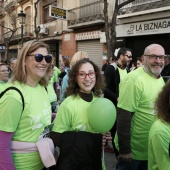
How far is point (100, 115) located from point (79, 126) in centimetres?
19

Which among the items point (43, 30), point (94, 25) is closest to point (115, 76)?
point (94, 25)

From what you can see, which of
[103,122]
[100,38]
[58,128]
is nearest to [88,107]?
[103,122]

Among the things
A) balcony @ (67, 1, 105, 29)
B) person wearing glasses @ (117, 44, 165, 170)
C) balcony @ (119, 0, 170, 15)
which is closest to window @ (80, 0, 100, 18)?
balcony @ (67, 1, 105, 29)

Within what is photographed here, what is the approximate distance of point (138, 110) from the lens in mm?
2549

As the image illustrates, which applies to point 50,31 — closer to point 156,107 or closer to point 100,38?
point 100,38

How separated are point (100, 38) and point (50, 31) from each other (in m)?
6.56

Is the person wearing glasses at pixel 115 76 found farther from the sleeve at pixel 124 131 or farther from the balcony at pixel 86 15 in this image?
the balcony at pixel 86 15

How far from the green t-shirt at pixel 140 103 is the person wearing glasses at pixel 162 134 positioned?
76cm

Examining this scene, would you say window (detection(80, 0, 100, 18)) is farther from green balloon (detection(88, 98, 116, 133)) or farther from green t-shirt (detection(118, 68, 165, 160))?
green balloon (detection(88, 98, 116, 133))

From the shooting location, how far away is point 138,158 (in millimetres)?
2607

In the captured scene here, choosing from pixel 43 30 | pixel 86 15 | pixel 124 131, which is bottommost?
pixel 124 131

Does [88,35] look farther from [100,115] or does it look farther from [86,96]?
[100,115]

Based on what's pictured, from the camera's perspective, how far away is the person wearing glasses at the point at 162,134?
1.60m

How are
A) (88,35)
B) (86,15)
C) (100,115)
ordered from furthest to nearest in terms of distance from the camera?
(86,15) < (88,35) < (100,115)
